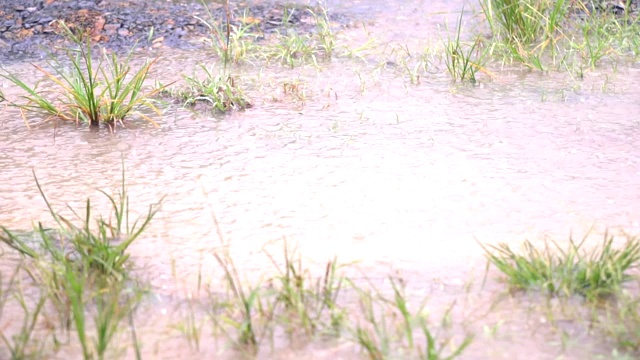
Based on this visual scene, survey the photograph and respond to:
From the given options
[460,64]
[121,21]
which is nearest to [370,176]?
[460,64]

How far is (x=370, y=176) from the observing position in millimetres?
2812

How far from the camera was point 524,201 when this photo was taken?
8.41ft

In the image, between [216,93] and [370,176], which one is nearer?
[370,176]

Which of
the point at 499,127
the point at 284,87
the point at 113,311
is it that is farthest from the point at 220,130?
the point at 113,311

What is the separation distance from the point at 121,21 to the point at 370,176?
2.46 meters

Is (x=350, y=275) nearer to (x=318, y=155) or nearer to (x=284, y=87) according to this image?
(x=318, y=155)

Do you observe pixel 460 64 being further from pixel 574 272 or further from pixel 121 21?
pixel 574 272

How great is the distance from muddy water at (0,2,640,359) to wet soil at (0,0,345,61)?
631 mm

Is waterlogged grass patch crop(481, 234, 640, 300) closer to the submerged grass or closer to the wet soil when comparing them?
the submerged grass

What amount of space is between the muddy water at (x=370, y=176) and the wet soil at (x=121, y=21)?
24.8 inches

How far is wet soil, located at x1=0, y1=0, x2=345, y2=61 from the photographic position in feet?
14.7

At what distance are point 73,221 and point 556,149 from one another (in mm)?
1684

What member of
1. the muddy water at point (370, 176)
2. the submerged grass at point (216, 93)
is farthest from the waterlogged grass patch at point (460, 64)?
the submerged grass at point (216, 93)

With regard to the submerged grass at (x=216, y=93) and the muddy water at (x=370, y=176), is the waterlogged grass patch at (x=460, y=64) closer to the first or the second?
the muddy water at (x=370, y=176)
